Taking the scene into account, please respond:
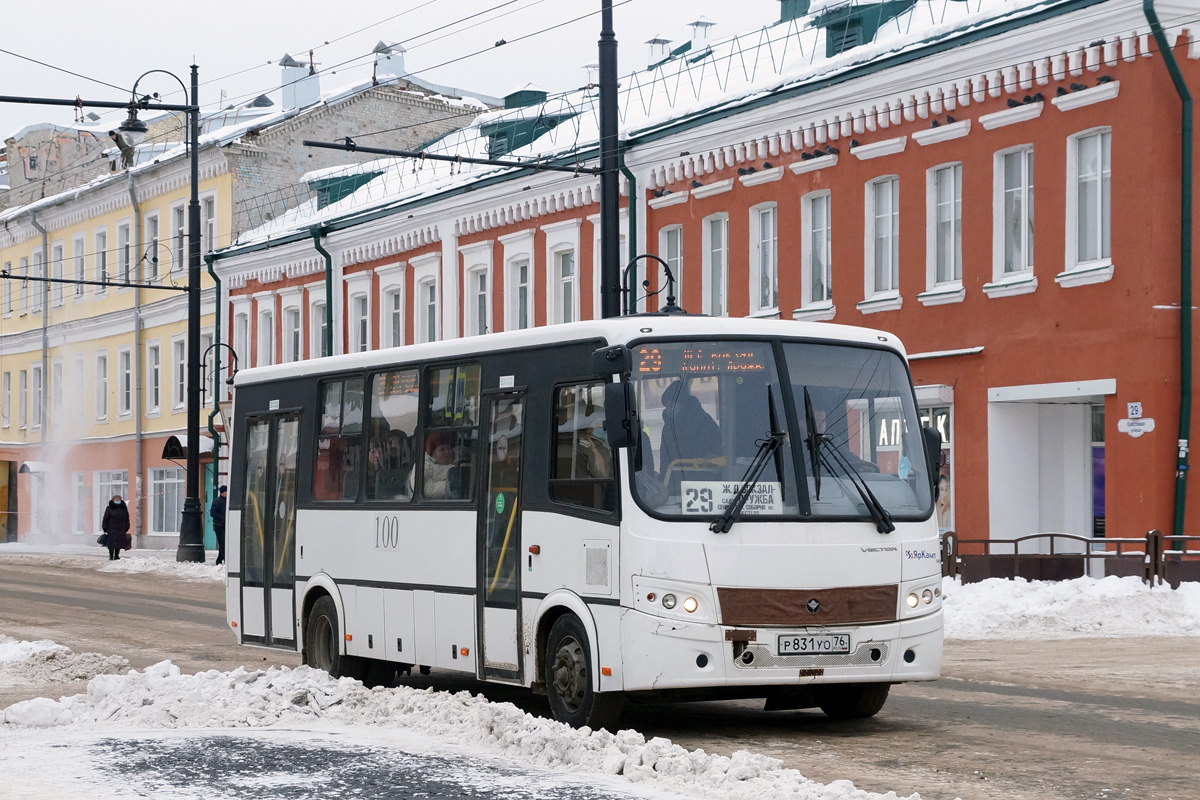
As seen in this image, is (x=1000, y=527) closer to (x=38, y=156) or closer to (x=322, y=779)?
(x=322, y=779)

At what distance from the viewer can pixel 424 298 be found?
4138 cm

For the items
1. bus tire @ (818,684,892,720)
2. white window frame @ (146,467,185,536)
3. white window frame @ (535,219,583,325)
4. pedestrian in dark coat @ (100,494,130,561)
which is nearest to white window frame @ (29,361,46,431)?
white window frame @ (146,467,185,536)

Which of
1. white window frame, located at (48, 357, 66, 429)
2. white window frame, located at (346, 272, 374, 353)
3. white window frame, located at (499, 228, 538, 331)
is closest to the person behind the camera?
white window frame, located at (499, 228, 538, 331)

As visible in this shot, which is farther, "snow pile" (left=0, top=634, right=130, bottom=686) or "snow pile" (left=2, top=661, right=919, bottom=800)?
"snow pile" (left=0, top=634, right=130, bottom=686)

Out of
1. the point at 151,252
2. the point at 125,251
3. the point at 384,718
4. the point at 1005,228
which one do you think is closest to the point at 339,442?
the point at 384,718

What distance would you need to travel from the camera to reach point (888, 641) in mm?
11781

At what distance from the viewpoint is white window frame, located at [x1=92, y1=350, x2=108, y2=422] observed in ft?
189

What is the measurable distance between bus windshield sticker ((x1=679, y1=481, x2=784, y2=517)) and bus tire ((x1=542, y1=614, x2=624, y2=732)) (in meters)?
1.11

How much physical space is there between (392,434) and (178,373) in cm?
4028

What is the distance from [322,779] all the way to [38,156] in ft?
209

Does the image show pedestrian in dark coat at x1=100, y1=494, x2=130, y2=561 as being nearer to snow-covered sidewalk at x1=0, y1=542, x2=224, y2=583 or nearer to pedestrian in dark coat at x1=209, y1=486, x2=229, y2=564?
snow-covered sidewalk at x1=0, y1=542, x2=224, y2=583

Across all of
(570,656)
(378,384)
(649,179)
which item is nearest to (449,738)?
(570,656)

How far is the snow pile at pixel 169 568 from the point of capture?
36781 mm

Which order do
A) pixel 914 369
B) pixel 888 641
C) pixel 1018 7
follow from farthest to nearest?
pixel 914 369
pixel 1018 7
pixel 888 641
